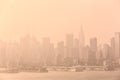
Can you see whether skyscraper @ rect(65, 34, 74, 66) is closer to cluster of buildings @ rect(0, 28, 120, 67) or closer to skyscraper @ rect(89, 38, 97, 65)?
cluster of buildings @ rect(0, 28, 120, 67)

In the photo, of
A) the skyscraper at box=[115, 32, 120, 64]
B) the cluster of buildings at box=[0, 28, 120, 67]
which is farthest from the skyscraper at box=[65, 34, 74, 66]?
the skyscraper at box=[115, 32, 120, 64]

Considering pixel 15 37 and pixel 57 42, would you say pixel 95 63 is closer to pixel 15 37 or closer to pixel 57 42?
pixel 57 42

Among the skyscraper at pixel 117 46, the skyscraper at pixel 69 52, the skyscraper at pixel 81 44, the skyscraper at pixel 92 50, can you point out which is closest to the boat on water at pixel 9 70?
the skyscraper at pixel 69 52

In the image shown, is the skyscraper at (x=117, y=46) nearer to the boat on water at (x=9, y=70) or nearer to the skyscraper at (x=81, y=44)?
the skyscraper at (x=81, y=44)

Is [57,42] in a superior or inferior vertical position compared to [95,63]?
superior

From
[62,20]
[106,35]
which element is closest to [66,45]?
[62,20]

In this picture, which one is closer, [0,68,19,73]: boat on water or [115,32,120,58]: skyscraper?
[0,68,19,73]: boat on water
